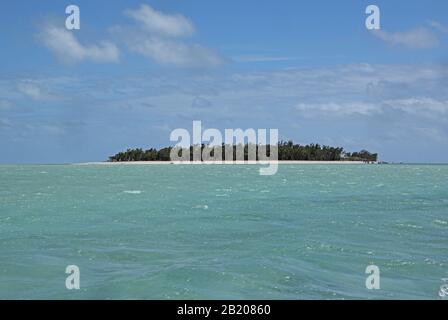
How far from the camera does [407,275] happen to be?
60.4 feet

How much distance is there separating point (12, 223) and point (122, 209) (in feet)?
31.0

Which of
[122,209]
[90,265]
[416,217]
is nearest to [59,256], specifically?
[90,265]

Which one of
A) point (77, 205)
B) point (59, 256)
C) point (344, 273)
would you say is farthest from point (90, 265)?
point (77, 205)

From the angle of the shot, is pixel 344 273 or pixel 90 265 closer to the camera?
pixel 344 273

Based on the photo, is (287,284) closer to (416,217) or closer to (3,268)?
(3,268)

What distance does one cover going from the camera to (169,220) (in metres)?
33.4

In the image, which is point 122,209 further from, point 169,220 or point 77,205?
point 169,220

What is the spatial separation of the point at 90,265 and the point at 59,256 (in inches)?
92.0

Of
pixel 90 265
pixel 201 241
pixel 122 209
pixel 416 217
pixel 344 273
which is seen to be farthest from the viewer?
pixel 122 209
